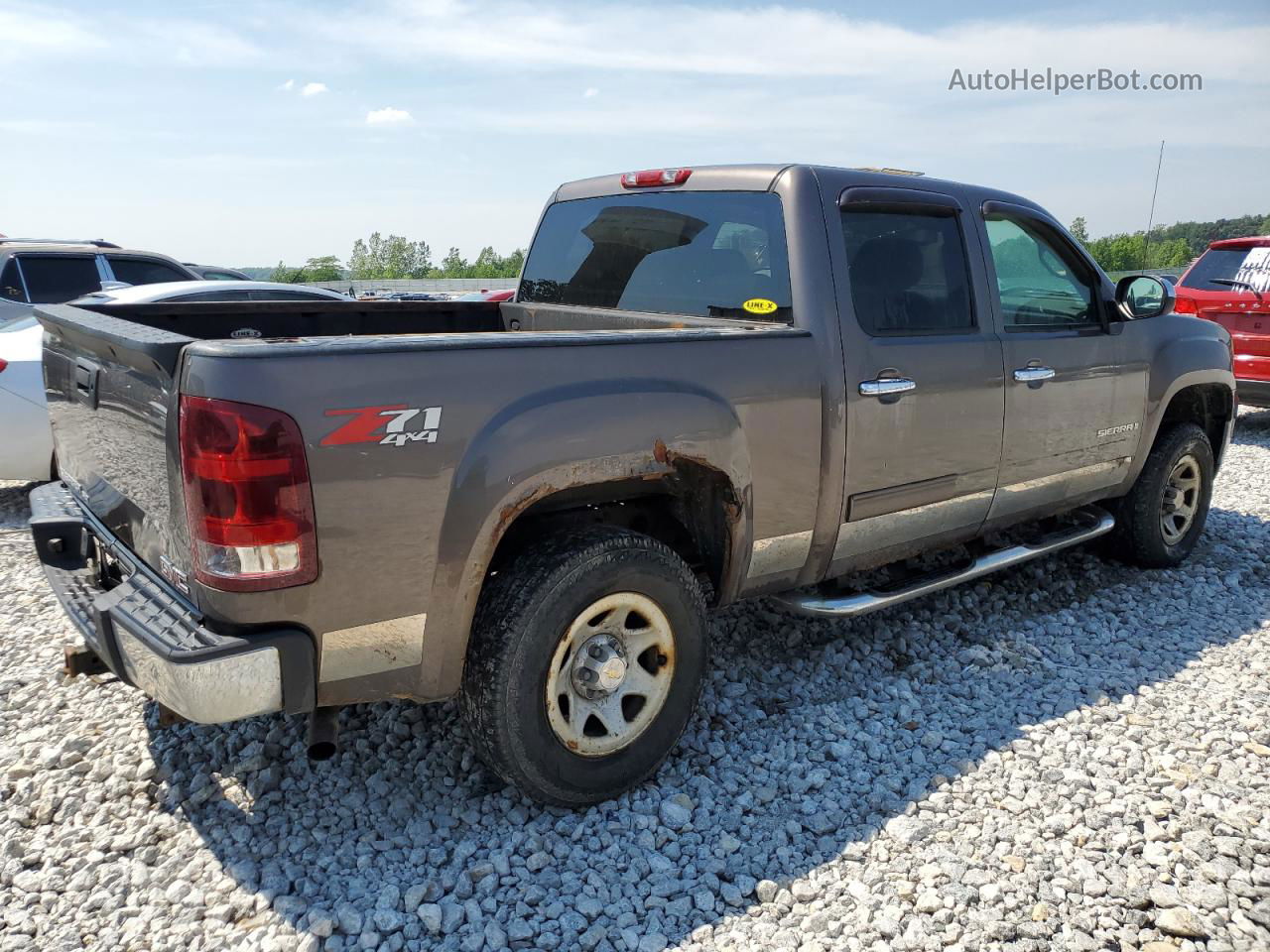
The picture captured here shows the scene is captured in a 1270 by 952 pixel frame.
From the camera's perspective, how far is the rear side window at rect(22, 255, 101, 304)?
32.3ft

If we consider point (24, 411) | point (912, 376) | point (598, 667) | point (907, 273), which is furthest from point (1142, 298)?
point (24, 411)

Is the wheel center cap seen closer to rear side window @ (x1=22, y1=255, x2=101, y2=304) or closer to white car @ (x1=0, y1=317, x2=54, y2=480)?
white car @ (x1=0, y1=317, x2=54, y2=480)

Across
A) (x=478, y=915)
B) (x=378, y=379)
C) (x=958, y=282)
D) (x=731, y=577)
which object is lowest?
(x=478, y=915)

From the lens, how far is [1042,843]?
2809mm

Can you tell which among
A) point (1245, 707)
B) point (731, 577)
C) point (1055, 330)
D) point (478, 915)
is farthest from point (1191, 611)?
point (478, 915)

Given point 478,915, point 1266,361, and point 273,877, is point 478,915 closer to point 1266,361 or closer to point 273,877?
point 273,877

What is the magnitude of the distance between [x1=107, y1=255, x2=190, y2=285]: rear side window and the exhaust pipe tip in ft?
31.1

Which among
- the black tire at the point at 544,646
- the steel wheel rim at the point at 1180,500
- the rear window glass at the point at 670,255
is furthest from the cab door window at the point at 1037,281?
the black tire at the point at 544,646

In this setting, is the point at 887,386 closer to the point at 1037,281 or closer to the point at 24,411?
the point at 1037,281

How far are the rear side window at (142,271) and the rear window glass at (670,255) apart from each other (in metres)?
8.06

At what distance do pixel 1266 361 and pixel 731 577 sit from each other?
770 centimetres

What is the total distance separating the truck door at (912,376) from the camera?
341cm

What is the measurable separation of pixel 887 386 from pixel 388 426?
185 cm

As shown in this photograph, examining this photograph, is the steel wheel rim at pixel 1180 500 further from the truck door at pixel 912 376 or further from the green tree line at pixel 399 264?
the green tree line at pixel 399 264
